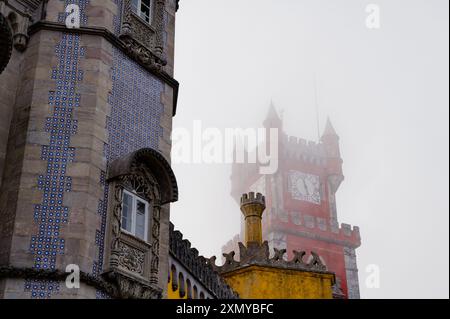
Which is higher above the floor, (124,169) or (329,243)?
(329,243)

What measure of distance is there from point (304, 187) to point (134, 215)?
1647 inches

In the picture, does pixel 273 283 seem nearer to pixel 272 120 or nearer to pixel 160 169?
pixel 160 169

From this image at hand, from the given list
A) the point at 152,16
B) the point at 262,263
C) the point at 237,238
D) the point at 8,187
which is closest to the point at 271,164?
the point at 237,238

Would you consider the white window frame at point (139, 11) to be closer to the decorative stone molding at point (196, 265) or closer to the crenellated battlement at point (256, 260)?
the decorative stone molding at point (196, 265)

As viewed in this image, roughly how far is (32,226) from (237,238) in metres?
42.8

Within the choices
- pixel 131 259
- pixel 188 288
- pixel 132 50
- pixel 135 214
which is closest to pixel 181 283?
pixel 188 288

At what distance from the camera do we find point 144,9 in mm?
13531

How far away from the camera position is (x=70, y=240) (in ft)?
32.3

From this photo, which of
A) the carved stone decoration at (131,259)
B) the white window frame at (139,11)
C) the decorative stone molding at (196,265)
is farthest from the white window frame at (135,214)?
the white window frame at (139,11)

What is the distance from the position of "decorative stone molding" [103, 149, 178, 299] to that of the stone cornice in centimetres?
201

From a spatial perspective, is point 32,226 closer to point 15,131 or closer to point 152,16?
point 15,131

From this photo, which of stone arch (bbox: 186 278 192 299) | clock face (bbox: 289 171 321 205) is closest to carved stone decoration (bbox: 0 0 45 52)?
→ stone arch (bbox: 186 278 192 299)

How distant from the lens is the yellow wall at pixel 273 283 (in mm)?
20156

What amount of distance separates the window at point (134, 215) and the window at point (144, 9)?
380 cm
